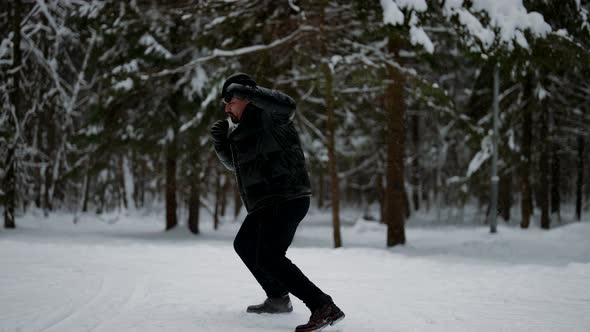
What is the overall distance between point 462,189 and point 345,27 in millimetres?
8556

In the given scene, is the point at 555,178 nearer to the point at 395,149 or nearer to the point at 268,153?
the point at 395,149

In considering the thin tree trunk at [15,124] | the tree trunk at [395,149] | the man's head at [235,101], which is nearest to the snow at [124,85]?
the thin tree trunk at [15,124]

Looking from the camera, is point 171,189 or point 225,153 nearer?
point 225,153

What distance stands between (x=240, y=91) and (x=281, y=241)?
115 cm

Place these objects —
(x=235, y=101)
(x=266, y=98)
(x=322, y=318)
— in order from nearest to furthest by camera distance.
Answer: (x=322, y=318), (x=266, y=98), (x=235, y=101)

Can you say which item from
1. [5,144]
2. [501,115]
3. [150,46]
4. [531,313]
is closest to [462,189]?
[501,115]

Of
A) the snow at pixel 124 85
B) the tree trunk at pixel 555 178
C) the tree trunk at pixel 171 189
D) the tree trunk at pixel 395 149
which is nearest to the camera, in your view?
the tree trunk at pixel 395 149

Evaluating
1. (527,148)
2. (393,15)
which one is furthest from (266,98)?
(527,148)

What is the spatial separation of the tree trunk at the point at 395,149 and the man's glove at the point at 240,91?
781cm

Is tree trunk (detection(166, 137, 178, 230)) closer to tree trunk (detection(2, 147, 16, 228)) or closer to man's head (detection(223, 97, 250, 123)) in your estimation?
tree trunk (detection(2, 147, 16, 228))

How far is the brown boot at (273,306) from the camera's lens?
415cm

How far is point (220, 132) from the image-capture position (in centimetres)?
407

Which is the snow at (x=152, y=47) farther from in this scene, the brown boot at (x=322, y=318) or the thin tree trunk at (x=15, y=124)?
the brown boot at (x=322, y=318)

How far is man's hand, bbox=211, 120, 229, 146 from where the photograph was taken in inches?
160
